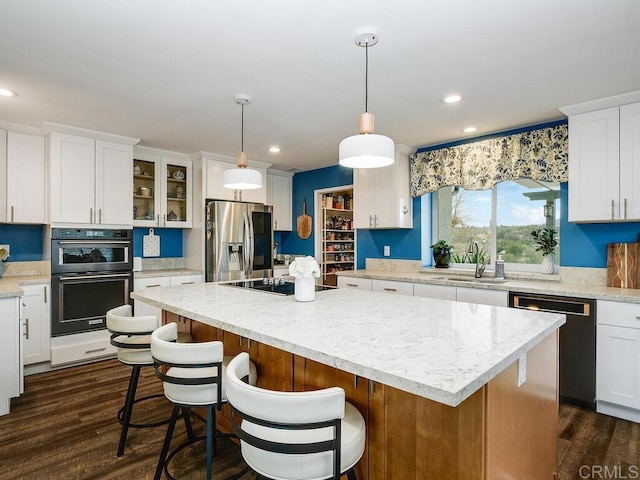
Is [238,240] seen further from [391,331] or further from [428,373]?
[428,373]

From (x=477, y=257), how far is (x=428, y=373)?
3203 millimetres

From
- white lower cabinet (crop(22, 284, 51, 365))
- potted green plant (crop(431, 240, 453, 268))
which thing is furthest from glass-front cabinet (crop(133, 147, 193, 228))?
potted green plant (crop(431, 240, 453, 268))

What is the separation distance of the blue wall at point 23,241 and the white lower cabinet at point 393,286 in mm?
3730

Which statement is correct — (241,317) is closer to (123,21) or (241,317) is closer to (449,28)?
(123,21)

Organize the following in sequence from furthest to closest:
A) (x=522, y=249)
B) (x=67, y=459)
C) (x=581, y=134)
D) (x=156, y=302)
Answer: (x=522, y=249) < (x=581, y=134) < (x=156, y=302) < (x=67, y=459)

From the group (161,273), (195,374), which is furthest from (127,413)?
(161,273)

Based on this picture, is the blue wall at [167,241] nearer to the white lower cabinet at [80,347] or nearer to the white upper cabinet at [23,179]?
the white upper cabinet at [23,179]

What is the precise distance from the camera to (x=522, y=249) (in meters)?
3.92

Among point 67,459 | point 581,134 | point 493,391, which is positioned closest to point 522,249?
point 581,134

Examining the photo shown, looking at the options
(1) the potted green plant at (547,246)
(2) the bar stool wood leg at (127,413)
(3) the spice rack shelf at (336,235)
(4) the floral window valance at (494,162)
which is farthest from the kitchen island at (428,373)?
(3) the spice rack shelf at (336,235)

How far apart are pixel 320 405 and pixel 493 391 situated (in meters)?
0.60

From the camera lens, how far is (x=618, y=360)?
8.73 feet

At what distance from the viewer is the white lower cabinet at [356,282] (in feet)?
13.8

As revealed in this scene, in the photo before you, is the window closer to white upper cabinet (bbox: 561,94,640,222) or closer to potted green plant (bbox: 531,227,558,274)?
potted green plant (bbox: 531,227,558,274)
